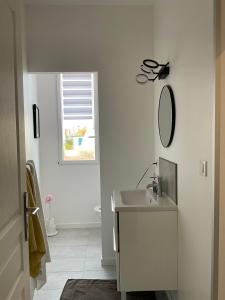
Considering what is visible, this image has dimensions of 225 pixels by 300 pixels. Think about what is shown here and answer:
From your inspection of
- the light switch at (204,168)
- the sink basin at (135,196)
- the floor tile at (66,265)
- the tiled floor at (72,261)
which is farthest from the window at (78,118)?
the light switch at (204,168)

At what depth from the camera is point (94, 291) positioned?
9.19 ft

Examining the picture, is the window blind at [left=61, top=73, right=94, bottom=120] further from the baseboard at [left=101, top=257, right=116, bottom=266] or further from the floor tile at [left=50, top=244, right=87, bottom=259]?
the baseboard at [left=101, top=257, right=116, bottom=266]

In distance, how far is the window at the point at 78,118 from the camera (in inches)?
180

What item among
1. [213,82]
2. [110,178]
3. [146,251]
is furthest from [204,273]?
[110,178]

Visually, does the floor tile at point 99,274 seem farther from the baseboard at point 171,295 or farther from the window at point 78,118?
the window at point 78,118

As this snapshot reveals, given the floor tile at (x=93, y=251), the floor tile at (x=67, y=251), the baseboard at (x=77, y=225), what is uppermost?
the baseboard at (x=77, y=225)

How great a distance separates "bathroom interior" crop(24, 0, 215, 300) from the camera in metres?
1.80

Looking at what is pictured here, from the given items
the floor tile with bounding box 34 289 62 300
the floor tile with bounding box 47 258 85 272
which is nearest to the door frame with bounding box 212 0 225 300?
the floor tile with bounding box 34 289 62 300

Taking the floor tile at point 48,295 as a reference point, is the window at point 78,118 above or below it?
above

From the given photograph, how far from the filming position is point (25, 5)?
3100 mm

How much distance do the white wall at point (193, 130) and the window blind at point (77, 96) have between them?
2.22 meters

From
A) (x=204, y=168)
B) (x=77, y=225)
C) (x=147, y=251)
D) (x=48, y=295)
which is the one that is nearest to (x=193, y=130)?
(x=204, y=168)

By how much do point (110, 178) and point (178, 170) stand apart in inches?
46.1

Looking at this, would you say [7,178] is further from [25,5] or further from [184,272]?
A: [25,5]
